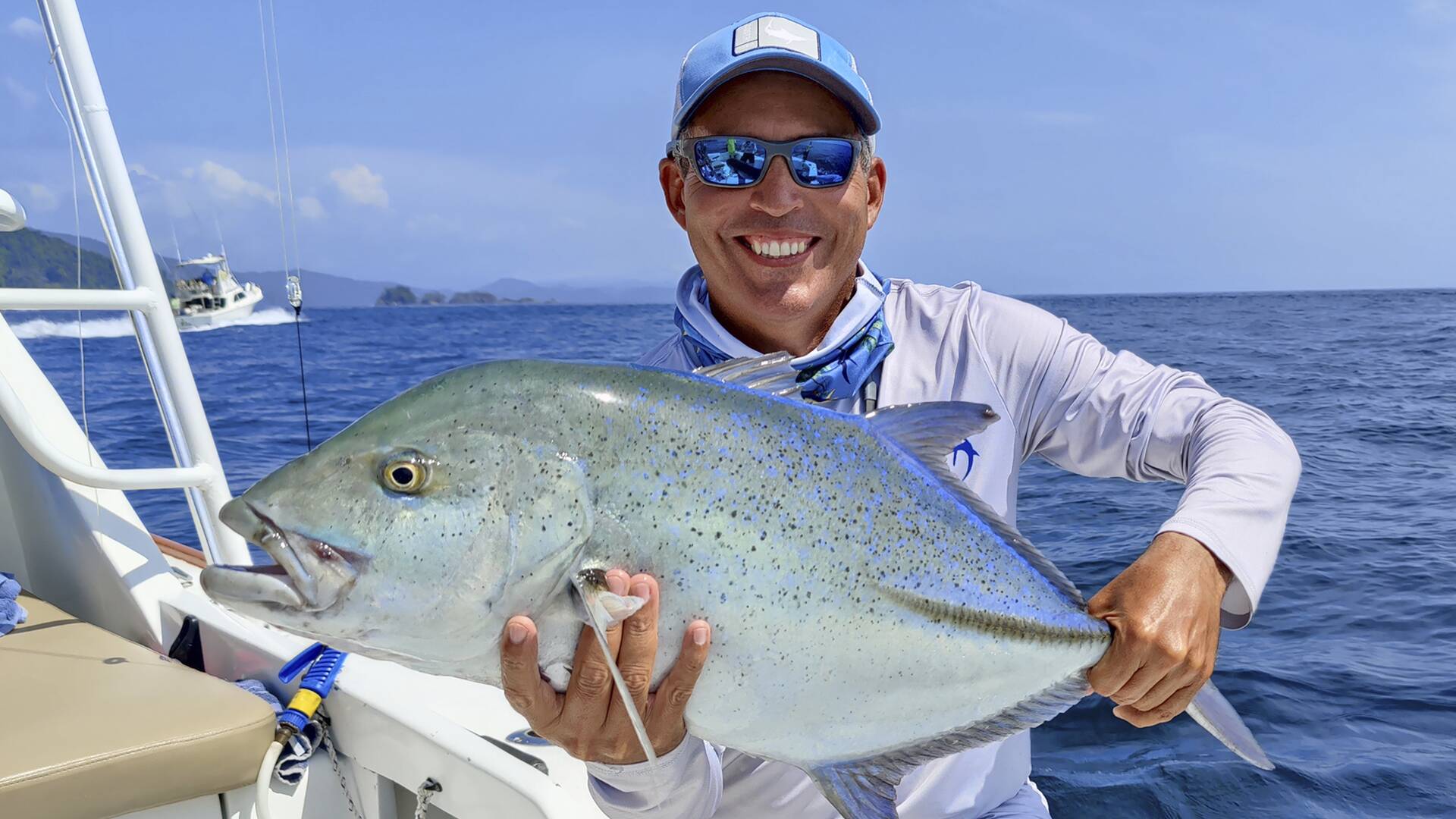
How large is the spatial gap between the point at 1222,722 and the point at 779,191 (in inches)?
55.0

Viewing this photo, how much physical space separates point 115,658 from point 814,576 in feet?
8.26

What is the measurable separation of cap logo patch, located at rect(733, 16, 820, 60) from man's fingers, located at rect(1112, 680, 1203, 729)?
1.46 meters

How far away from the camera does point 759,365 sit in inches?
64.4

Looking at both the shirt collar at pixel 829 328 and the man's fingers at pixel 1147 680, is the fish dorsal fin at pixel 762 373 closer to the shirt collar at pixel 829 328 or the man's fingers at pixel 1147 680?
the shirt collar at pixel 829 328

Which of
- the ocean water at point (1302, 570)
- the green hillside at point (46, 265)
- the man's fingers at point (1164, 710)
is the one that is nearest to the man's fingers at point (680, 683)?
the man's fingers at point (1164, 710)

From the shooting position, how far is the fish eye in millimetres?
1368

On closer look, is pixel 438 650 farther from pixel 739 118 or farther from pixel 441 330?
pixel 441 330

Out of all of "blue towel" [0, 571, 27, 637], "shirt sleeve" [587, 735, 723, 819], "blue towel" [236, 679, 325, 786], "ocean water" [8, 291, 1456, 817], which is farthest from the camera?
"ocean water" [8, 291, 1456, 817]

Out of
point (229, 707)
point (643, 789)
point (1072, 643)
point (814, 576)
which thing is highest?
point (814, 576)

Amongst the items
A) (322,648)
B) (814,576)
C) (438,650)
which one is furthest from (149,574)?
(814,576)

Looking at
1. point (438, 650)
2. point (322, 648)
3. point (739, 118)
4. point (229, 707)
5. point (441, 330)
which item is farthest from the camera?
point (441, 330)

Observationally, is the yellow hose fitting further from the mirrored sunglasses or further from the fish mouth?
the mirrored sunglasses

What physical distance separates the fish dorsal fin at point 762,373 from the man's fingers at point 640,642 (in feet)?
1.28

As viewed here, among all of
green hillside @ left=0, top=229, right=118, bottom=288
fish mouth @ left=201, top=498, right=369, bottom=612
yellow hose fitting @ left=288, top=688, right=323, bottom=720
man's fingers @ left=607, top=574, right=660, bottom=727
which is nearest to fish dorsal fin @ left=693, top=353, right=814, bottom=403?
man's fingers @ left=607, top=574, right=660, bottom=727
